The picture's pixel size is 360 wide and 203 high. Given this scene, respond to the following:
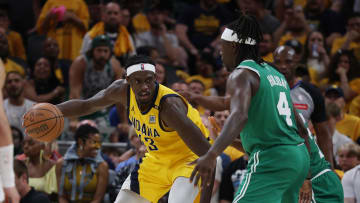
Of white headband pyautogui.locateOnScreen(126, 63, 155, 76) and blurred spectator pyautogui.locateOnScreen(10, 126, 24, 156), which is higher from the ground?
white headband pyautogui.locateOnScreen(126, 63, 155, 76)

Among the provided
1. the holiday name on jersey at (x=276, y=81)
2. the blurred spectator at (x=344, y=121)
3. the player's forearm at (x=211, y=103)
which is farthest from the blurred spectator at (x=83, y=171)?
the holiday name on jersey at (x=276, y=81)

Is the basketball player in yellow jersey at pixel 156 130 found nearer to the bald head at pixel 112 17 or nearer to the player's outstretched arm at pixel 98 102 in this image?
the player's outstretched arm at pixel 98 102

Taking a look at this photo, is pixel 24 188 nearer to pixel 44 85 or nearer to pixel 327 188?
pixel 44 85

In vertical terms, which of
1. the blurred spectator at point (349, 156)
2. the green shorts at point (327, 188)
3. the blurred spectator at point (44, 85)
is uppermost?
the blurred spectator at point (44, 85)

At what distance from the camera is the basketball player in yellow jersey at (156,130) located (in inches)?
200

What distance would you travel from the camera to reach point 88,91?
9570 mm

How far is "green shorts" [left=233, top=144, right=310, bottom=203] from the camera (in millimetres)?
4285

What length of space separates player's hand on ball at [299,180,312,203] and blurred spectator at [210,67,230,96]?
527 cm

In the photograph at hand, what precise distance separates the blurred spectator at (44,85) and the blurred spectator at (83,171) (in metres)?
1.90

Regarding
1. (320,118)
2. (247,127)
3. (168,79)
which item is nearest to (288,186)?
(247,127)

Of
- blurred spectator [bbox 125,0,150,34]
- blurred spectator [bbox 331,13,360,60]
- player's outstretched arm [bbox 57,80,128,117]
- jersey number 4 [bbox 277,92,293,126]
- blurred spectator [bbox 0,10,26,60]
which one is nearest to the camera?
jersey number 4 [bbox 277,92,293,126]

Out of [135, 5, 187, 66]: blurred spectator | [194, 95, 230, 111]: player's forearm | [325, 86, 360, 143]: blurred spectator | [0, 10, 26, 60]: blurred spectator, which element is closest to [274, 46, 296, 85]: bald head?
[194, 95, 230, 111]: player's forearm

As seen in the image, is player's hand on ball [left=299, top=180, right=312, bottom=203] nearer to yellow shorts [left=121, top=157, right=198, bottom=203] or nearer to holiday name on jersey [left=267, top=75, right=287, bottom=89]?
holiday name on jersey [left=267, top=75, right=287, bottom=89]

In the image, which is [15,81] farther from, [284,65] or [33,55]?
[284,65]
